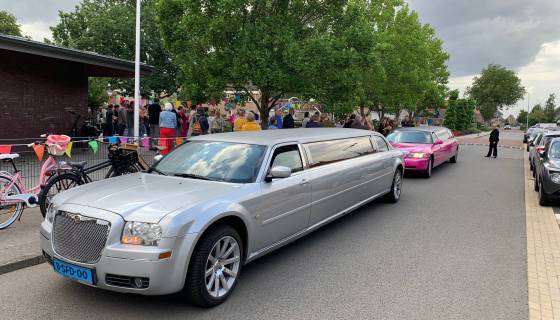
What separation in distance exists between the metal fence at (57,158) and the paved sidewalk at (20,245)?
27.9 inches

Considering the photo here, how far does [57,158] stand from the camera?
7.48 metres

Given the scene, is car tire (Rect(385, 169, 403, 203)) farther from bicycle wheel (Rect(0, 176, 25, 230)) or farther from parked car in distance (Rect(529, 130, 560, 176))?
bicycle wheel (Rect(0, 176, 25, 230))

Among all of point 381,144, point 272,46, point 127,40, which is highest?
point 127,40

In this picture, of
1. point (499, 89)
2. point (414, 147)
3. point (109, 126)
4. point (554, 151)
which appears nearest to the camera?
point (554, 151)

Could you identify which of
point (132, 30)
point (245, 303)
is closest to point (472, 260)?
point (245, 303)

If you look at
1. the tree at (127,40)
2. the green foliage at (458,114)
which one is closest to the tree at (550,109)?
the green foliage at (458,114)

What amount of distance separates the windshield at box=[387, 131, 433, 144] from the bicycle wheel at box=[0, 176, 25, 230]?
1016cm

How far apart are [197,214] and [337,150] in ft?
10.8

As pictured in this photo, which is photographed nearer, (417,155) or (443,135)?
(417,155)

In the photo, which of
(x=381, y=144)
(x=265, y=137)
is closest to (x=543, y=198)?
(x=381, y=144)

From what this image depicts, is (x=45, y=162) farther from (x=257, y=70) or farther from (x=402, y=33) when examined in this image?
(x=402, y=33)

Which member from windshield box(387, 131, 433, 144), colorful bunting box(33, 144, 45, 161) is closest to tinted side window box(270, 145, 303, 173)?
colorful bunting box(33, 144, 45, 161)

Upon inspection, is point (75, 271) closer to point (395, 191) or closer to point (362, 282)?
point (362, 282)

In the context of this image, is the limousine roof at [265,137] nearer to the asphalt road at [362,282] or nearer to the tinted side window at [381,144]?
the asphalt road at [362,282]
